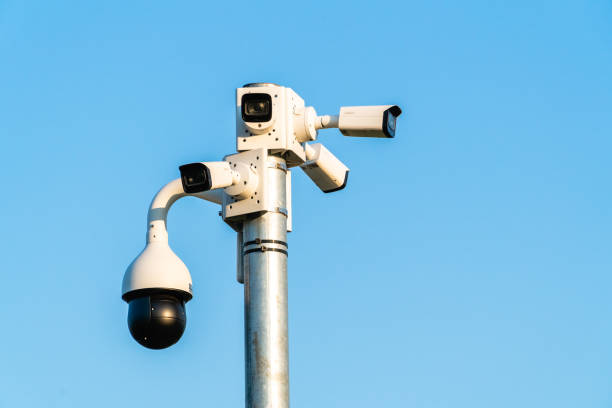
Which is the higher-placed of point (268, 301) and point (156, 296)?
point (156, 296)

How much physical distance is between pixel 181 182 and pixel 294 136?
0.90m

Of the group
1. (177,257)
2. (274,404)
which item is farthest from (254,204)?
(274,404)

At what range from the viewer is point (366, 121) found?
26.3 feet

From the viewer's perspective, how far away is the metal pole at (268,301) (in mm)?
7359

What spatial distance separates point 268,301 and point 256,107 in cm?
144

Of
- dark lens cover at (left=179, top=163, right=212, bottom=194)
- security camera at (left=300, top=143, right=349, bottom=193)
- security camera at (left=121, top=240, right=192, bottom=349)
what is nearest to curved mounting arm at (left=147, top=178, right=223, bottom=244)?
security camera at (left=121, top=240, right=192, bottom=349)

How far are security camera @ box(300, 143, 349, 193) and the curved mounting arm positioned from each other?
82 cm

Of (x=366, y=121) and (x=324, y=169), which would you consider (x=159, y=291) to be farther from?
(x=366, y=121)

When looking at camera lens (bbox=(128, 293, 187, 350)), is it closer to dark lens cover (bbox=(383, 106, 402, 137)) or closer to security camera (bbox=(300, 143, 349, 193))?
security camera (bbox=(300, 143, 349, 193))

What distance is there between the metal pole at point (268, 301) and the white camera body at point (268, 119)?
0.15m

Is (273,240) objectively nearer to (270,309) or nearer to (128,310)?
(270,309)

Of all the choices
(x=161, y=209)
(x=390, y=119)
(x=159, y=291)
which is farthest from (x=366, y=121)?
(x=159, y=291)

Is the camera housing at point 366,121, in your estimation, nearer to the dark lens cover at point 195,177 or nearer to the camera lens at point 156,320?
the dark lens cover at point 195,177

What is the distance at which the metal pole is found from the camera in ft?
24.1
